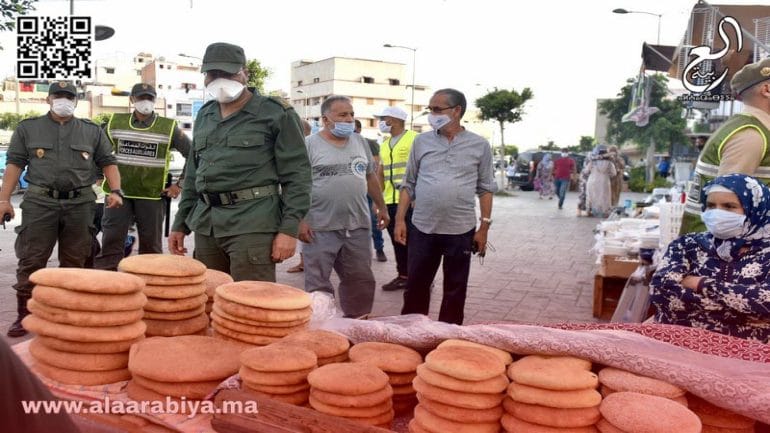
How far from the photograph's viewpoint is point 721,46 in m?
8.91

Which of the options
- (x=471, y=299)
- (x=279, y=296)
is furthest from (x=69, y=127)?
(x=471, y=299)

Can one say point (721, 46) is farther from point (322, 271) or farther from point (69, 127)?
point (69, 127)

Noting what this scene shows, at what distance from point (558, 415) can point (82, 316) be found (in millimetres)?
1555

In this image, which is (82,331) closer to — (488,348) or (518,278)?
(488,348)

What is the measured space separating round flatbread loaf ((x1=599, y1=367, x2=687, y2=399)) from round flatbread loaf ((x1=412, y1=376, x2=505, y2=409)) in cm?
35

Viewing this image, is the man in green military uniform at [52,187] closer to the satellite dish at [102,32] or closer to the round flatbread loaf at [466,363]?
the round flatbread loaf at [466,363]

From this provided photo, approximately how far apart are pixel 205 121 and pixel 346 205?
62.9 inches

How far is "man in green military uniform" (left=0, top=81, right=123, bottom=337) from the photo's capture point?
15.8 ft

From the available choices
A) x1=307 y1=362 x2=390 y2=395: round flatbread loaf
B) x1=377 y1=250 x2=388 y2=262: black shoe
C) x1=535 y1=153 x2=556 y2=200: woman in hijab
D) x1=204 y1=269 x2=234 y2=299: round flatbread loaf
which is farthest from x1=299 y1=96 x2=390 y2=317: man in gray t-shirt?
x1=535 y1=153 x2=556 y2=200: woman in hijab

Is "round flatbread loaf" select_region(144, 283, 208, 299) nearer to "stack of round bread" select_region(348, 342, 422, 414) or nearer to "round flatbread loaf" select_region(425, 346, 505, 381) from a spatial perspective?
"stack of round bread" select_region(348, 342, 422, 414)

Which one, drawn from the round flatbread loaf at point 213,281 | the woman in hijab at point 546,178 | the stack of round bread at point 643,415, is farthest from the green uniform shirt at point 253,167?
the woman in hijab at point 546,178

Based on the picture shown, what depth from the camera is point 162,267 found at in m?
2.40

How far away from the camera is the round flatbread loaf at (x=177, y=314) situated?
2.42 metres

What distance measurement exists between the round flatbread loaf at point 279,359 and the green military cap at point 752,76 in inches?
121
